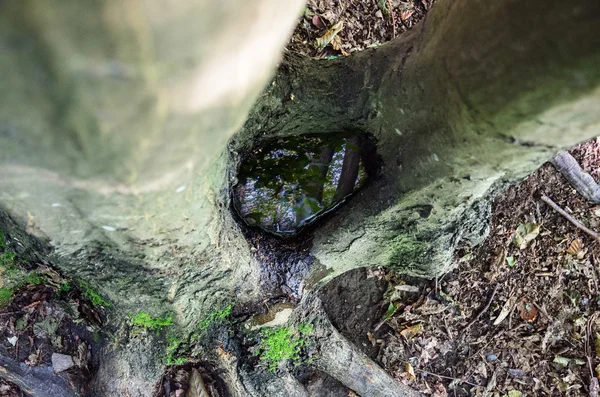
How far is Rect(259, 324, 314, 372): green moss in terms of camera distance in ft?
6.31

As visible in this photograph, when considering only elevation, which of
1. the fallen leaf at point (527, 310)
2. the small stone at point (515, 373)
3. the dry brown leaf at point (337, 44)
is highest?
the dry brown leaf at point (337, 44)

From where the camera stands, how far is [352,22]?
2.79 m

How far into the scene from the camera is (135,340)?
1.84 metres

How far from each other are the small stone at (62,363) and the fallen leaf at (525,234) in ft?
8.38

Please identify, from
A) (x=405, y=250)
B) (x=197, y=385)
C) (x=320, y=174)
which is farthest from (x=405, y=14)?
(x=197, y=385)

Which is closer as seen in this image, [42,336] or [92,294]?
[92,294]

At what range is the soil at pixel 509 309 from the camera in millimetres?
2668

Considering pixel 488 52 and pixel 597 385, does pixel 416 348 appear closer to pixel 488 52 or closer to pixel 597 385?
pixel 597 385

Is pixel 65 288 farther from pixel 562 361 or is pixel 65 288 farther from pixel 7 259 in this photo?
pixel 562 361

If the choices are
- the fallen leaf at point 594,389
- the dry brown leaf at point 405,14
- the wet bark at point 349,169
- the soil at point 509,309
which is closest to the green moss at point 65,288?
the wet bark at point 349,169

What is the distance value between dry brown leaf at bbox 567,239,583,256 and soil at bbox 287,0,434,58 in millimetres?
1700

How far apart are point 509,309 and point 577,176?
900mm

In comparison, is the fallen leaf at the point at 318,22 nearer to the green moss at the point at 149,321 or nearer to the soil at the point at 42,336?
the green moss at the point at 149,321

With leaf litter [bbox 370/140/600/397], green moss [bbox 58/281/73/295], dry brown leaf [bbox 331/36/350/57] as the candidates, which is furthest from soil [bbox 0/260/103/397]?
dry brown leaf [bbox 331/36/350/57]
